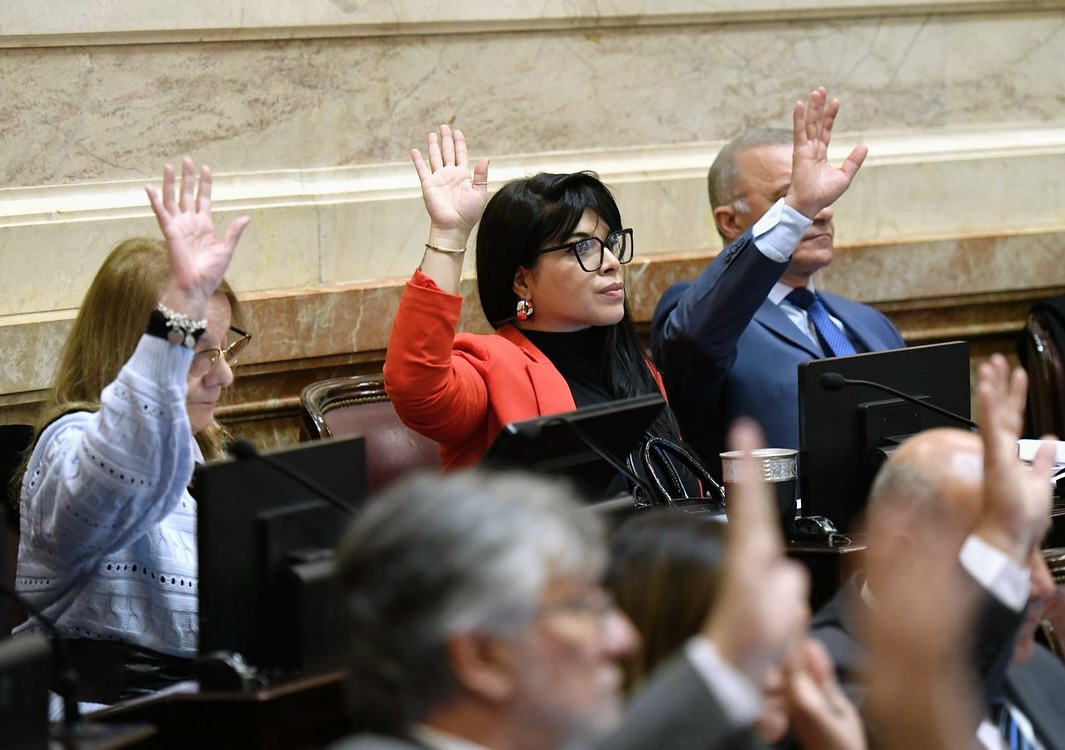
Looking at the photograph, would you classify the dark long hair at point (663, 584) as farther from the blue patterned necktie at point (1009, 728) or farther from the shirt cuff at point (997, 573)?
the blue patterned necktie at point (1009, 728)

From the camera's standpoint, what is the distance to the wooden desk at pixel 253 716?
6.85 ft

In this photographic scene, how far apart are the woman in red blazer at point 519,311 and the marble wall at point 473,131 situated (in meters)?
0.64

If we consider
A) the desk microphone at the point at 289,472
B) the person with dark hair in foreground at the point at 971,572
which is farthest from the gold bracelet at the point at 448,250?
the person with dark hair in foreground at the point at 971,572

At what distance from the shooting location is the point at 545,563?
154 cm

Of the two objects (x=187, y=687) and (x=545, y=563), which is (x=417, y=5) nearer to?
(x=187, y=687)

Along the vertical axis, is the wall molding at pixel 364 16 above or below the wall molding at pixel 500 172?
above

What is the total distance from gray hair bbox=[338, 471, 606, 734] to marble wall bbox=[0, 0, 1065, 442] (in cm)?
250

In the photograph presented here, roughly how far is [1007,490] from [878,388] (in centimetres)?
119

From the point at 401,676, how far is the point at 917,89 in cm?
410

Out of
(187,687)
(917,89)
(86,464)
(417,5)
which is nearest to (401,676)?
(187,687)

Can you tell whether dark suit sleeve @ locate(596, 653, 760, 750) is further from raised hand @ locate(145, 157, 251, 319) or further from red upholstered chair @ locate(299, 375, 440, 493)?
red upholstered chair @ locate(299, 375, 440, 493)

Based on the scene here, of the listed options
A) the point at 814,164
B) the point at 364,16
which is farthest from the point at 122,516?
the point at 364,16

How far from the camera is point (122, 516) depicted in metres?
2.62

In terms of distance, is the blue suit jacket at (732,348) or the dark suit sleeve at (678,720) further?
the blue suit jacket at (732,348)
